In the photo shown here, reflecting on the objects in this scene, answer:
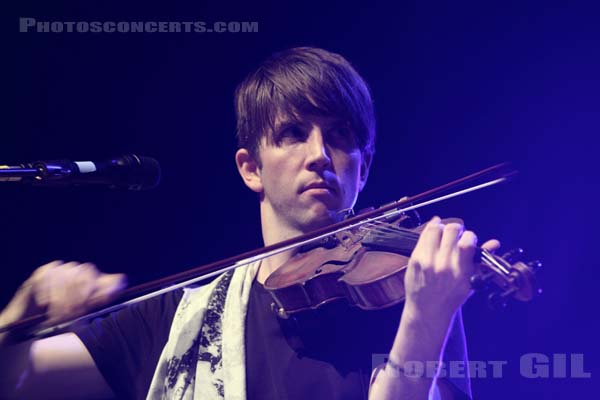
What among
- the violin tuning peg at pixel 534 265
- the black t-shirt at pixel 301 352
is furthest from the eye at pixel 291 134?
the violin tuning peg at pixel 534 265

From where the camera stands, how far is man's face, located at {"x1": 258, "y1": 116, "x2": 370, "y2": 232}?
184 centimetres

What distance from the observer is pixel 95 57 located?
235cm

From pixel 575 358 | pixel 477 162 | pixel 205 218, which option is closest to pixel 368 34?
pixel 477 162

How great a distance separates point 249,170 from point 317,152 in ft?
0.88

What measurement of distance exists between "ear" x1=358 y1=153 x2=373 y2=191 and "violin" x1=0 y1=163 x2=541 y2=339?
21cm

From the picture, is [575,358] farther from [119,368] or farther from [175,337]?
[119,368]

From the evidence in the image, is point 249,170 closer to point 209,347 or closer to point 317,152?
point 317,152

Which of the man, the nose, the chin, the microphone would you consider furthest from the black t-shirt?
the microphone

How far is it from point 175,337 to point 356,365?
20.0 inches

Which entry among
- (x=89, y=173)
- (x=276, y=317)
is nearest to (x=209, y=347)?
(x=276, y=317)

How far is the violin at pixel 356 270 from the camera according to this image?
1.40m

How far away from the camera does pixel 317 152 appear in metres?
1.85

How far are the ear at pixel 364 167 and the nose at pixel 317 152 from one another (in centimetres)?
14

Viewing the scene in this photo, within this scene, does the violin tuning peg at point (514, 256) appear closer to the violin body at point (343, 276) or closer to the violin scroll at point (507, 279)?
the violin scroll at point (507, 279)
